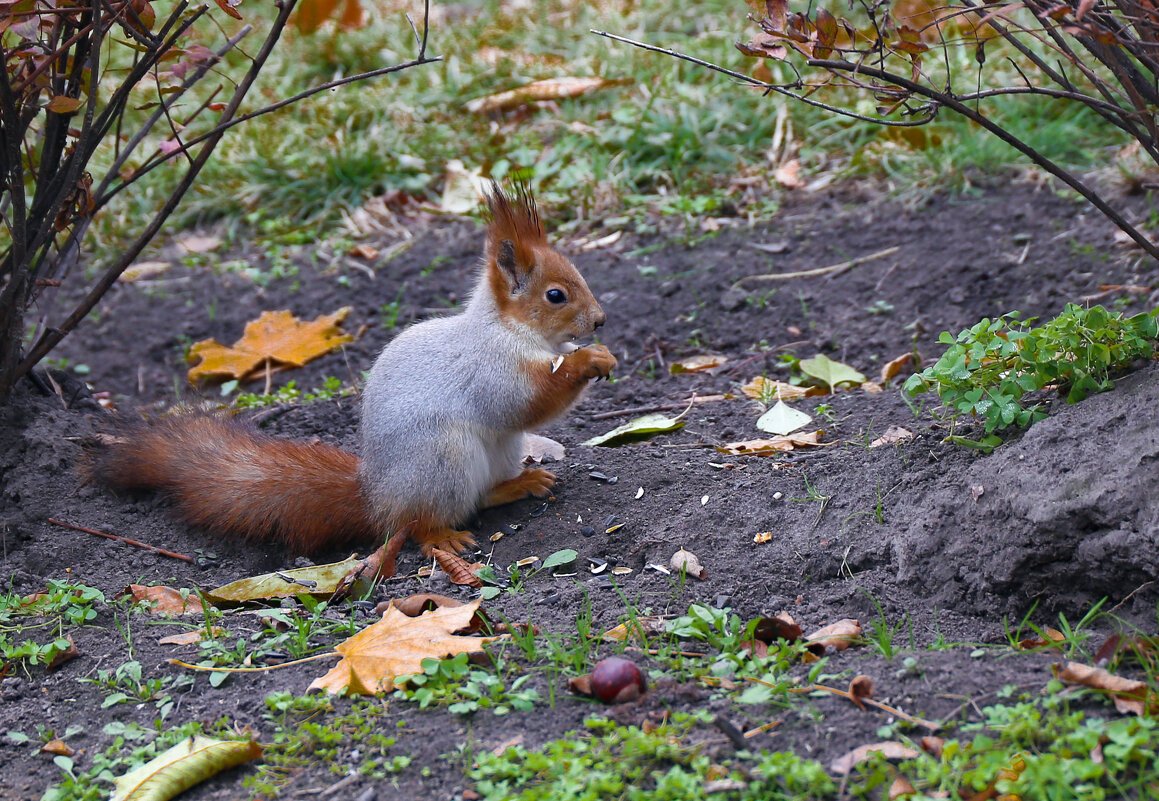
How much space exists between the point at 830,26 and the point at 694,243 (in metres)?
2.74

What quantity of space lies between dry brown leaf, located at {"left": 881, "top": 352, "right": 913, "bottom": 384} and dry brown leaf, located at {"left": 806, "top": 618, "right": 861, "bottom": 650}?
5.18 feet

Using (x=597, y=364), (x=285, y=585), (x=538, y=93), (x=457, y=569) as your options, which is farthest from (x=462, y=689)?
(x=538, y=93)

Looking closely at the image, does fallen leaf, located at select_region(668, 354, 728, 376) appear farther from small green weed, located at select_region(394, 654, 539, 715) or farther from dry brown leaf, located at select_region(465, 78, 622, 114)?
dry brown leaf, located at select_region(465, 78, 622, 114)

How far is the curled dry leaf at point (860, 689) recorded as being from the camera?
1780 millimetres

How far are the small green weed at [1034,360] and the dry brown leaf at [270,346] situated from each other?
109 inches

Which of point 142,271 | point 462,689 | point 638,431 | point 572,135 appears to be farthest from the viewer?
point 572,135

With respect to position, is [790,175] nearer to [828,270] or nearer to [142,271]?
[828,270]

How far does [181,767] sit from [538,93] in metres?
4.66

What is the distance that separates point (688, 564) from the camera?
8.01ft

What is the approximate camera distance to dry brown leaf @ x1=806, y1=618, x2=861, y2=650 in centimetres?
203

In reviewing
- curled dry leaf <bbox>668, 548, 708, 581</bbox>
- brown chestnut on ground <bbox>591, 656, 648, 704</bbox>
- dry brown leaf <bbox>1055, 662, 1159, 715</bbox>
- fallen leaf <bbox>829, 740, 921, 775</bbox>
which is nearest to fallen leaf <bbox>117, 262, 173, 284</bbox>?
curled dry leaf <bbox>668, 548, 708, 581</bbox>

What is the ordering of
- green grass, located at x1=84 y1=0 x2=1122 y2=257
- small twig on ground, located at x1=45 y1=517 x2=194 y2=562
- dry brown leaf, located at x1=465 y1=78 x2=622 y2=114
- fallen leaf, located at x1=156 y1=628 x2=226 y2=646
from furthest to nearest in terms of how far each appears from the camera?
dry brown leaf, located at x1=465 y1=78 x2=622 y2=114 < green grass, located at x1=84 y1=0 x2=1122 y2=257 < small twig on ground, located at x1=45 y1=517 x2=194 y2=562 < fallen leaf, located at x1=156 y1=628 x2=226 y2=646

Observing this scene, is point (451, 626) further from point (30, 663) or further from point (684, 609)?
point (30, 663)

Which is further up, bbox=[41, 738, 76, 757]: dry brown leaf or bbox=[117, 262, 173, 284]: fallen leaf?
bbox=[117, 262, 173, 284]: fallen leaf
